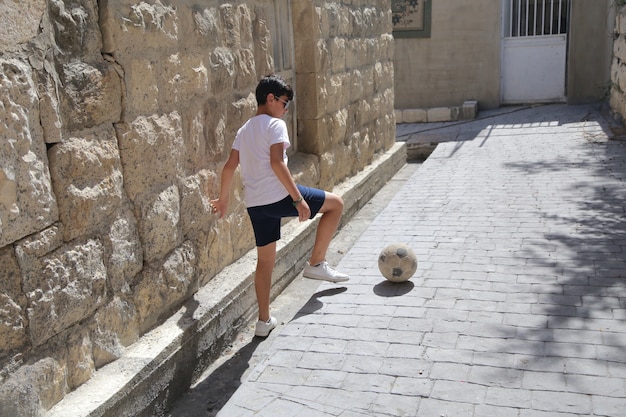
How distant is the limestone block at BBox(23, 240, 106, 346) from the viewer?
2.71 metres

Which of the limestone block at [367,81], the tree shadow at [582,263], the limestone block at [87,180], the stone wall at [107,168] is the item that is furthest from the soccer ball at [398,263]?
the limestone block at [367,81]

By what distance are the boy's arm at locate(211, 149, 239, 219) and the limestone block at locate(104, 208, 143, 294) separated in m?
0.78

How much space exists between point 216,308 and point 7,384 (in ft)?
5.37

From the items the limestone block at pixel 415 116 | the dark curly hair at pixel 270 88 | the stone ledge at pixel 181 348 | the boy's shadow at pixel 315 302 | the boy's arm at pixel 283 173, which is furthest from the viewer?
the limestone block at pixel 415 116

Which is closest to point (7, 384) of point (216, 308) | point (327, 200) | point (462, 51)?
point (216, 308)

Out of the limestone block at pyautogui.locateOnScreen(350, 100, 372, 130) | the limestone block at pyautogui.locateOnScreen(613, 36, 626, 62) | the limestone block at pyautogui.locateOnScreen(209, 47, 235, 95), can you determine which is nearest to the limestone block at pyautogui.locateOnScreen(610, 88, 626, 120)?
the limestone block at pyautogui.locateOnScreen(613, 36, 626, 62)

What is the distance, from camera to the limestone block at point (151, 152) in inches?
134

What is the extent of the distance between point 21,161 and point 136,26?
1.14 metres

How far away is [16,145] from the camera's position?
262 cm

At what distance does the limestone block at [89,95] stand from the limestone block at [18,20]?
0.27m

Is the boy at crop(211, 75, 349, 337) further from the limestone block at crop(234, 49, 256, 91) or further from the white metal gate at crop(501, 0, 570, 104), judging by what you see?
the white metal gate at crop(501, 0, 570, 104)

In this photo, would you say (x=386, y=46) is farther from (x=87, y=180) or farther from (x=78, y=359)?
(x=78, y=359)

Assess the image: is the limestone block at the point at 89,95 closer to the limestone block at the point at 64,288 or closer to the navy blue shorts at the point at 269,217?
the limestone block at the point at 64,288

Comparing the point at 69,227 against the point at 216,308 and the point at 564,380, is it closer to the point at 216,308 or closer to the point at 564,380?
the point at 216,308
